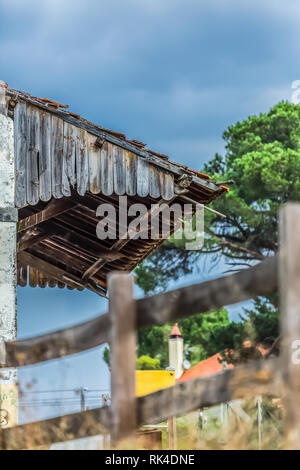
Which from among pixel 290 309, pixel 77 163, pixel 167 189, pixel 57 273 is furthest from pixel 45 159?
pixel 290 309

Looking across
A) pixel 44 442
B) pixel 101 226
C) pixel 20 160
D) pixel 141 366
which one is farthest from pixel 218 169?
pixel 44 442

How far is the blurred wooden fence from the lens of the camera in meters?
4.38

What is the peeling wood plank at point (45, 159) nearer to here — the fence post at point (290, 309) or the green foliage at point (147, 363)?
the fence post at point (290, 309)

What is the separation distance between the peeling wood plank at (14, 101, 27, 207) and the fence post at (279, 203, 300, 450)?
738 cm

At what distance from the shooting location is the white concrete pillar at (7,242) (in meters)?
10.9

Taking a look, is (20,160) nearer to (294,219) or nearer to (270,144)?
(294,219)

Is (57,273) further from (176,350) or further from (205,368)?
(205,368)

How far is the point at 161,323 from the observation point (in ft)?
16.2

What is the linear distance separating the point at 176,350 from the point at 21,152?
31322 mm

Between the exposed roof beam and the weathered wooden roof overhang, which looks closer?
the weathered wooden roof overhang

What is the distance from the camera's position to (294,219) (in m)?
4.38

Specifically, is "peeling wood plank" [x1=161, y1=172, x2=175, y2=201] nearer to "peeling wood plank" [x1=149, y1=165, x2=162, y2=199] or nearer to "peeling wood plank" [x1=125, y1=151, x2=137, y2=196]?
"peeling wood plank" [x1=149, y1=165, x2=162, y2=199]

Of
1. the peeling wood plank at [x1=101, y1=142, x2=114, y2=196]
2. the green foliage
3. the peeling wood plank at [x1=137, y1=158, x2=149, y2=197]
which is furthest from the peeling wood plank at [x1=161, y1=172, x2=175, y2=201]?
the green foliage
